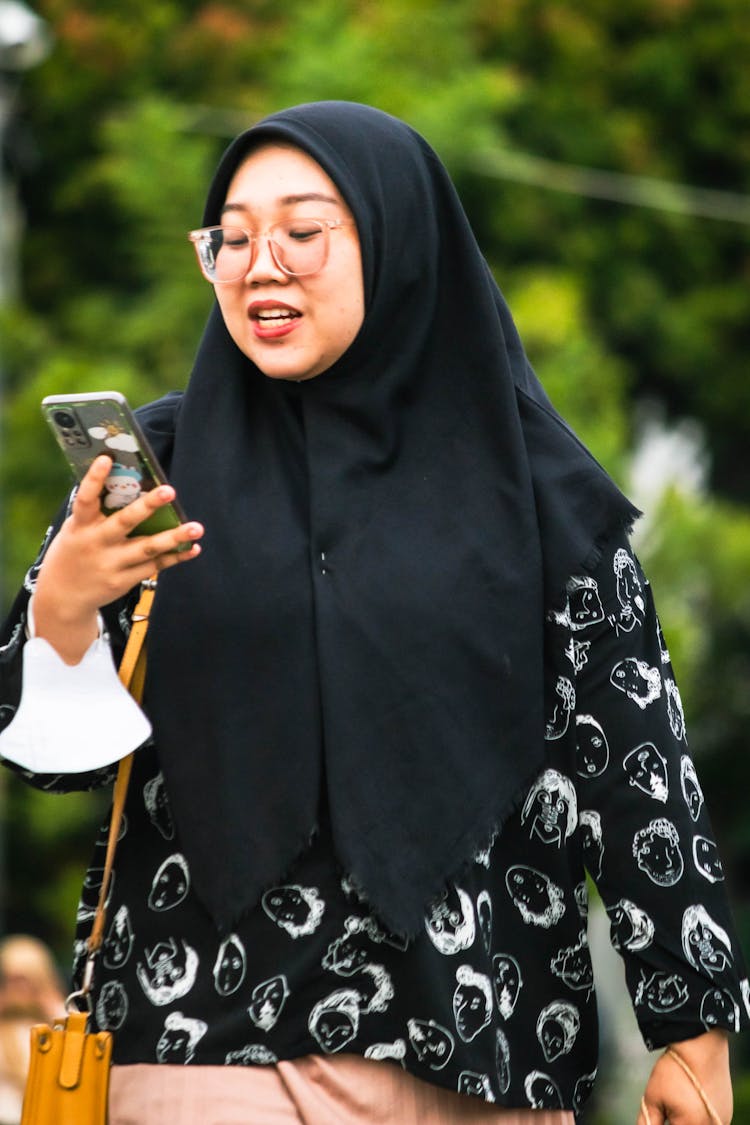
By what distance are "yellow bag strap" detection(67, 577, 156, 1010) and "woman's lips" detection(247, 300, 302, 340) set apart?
363mm

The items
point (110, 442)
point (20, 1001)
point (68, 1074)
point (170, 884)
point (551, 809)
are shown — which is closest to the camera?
point (110, 442)

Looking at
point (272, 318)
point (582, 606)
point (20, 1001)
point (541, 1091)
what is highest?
point (272, 318)

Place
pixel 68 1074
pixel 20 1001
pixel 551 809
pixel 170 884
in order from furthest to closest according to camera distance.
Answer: pixel 20 1001
pixel 551 809
pixel 170 884
pixel 68 1074

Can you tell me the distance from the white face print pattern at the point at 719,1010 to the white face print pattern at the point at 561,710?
1.30 feet

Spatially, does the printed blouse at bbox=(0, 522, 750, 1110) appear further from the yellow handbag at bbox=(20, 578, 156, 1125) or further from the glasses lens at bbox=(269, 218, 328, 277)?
the glasses lens at bbox=(269, 218, 328, 277)

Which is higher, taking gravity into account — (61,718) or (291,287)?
(291,287)

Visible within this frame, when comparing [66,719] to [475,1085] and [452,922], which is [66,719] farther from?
[475,1085]

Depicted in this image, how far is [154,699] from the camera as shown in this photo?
2.63m

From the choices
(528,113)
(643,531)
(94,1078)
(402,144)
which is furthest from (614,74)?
(94,1078)

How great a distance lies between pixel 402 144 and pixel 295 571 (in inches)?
25.1

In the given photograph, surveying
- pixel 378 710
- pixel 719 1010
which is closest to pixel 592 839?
pixel 719 1010

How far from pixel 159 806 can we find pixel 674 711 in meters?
0.73

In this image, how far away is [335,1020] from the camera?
252 cm

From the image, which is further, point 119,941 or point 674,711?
point 674,711
